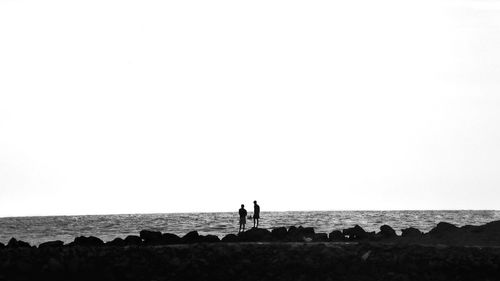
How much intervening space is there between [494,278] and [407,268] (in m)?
2.24

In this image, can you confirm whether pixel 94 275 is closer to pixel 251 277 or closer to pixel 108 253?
pixel 108 253

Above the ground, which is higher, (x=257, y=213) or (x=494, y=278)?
(x=257, y=213)

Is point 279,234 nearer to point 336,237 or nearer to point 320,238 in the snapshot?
point 320,238

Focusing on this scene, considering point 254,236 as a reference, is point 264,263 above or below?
below

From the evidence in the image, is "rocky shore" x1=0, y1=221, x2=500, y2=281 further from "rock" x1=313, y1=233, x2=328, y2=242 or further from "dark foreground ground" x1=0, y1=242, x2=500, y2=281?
"rock" x1=313, y1=233, x2=328, y2=242

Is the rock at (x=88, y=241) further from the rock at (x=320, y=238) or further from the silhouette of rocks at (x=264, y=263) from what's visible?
the rock at (x=320, y=238)

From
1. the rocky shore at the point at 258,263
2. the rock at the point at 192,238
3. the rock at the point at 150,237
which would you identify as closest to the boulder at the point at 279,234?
the rock at the point at 192,238

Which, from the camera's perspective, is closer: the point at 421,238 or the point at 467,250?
the point at 467,250

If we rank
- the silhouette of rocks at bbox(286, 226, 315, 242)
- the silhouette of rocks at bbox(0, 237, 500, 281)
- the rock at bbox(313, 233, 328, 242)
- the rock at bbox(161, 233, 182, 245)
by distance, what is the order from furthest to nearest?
the rock at bbox(313, 233, 328, 242)
the silhouette of rocks at bbox(286, 226, 315, 242)
the rock at bbox(161, 233, 182, 245)
the silhouette of rocks at bbox(0, 237, 500, 281)

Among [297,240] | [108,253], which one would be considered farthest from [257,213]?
[108,253]

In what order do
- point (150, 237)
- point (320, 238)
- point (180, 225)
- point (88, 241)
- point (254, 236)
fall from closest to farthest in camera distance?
point (150, 237) → point (88, 241) → point (254, 236) → point (320, 238) → point (180, 225)

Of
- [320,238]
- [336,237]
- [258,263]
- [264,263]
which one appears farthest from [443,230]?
[258,263]

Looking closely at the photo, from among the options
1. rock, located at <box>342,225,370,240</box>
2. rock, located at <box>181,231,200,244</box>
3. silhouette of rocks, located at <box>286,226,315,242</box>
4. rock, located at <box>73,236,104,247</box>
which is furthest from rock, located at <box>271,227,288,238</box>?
rock, located at <box>73,236,104,247</box>

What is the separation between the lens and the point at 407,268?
22516 millimetres
